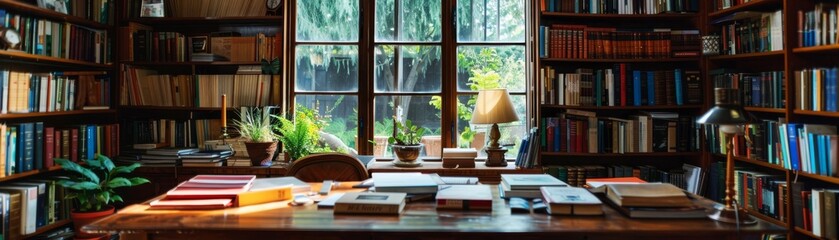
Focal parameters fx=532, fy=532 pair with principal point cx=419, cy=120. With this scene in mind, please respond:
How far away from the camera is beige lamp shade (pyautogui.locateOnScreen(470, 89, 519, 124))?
3129mm

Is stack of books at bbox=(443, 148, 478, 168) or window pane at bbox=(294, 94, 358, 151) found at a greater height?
window pane at bbox=(294, 94, 358, 151)

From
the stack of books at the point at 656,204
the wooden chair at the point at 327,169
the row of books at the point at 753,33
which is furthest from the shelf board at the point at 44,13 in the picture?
the row of books at the point at 753,33

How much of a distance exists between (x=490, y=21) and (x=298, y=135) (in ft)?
4.96

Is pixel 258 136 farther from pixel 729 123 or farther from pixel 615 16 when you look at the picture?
pixel 729 123

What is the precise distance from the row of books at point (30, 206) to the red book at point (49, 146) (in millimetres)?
109

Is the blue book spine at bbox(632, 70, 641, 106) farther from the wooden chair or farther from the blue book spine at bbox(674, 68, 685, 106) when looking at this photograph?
the wooden chair

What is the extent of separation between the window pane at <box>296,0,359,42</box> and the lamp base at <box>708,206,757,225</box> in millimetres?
2630

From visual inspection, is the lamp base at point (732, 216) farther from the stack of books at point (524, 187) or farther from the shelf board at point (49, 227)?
the shelf board at point (49, 227)

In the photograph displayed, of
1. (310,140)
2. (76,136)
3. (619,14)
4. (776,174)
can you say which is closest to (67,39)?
(76,136)

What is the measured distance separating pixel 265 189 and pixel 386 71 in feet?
6.39

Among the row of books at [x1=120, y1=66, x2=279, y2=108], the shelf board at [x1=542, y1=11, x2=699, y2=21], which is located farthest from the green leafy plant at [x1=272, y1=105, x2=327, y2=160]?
the shelf board at [x1=542, y1=11, x2=699, y2=21]

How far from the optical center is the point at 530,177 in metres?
2.04

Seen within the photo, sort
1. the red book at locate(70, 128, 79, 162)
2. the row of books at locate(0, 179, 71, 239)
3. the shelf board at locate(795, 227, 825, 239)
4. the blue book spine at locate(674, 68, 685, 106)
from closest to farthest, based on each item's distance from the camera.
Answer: the shelf board at locate(795, 227, 825, 239)
the row of books at locate(0, 179, 71, 239)
the red book at locate(70, 128, 79, 162)
the blue book spine at locate(674, 68, 685, 106)

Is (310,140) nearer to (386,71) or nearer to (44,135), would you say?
(386,71)
